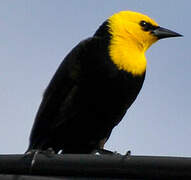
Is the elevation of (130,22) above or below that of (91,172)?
above

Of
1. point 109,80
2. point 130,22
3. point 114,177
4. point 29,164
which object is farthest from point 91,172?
point 130,22

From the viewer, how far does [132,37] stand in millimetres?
5012

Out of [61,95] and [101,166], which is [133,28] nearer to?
[61,95]

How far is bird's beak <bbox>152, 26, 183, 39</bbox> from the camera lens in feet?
17.1

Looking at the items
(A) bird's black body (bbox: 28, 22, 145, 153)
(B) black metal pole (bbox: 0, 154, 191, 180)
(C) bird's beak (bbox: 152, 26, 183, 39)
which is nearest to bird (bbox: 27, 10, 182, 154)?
(A) bird's black body (bbox: 28, 22, 145, 153)

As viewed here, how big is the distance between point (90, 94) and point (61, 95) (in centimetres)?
30

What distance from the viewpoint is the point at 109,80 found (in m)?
4.48

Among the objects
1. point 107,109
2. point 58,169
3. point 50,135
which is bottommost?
point 50,135

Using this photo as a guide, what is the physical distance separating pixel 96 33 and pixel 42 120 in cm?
103

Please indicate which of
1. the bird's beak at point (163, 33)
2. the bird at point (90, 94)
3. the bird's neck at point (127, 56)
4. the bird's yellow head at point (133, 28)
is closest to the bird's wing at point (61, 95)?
the bird at point (90, 94)

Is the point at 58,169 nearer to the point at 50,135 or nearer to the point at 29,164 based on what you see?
the point at 29,164

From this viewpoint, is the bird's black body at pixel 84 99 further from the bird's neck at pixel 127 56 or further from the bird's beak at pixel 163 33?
the bird's beak at pixel 163 33

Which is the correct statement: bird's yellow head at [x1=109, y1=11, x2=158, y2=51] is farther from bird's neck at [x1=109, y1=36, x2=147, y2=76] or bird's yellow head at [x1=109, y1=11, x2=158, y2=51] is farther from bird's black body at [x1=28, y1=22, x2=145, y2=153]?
bird's black body at [x1=28, y1=22, x2=145, y2=153]

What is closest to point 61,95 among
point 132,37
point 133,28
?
point 132,37
